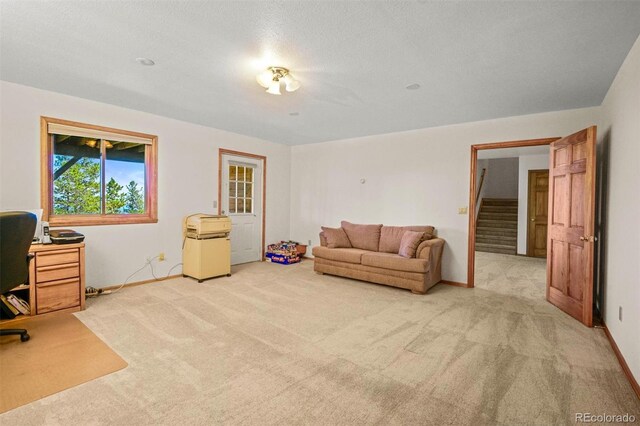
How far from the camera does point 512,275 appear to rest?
527cm

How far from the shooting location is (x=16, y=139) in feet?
11.1

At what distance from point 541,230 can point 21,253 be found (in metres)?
8.86

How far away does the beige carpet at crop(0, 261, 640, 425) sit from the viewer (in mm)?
1744

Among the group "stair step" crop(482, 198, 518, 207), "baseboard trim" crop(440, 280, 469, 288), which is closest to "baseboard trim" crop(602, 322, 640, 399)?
"baseboard trim" crop(440, 280, 469, 288)

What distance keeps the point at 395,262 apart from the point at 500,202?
719 cm

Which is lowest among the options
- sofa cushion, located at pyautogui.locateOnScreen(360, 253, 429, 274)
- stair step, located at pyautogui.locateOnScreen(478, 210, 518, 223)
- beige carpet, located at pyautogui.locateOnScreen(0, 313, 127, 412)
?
beige carpet, located at pyautogui.locateOnScreen(0, 313, 127, 412)

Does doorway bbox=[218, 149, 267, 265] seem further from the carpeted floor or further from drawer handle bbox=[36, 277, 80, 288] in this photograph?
the carpeted floor

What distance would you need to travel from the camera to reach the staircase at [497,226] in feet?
25.6

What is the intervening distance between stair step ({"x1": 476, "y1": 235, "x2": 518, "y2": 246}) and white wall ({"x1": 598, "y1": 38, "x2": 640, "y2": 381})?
5.08 metres

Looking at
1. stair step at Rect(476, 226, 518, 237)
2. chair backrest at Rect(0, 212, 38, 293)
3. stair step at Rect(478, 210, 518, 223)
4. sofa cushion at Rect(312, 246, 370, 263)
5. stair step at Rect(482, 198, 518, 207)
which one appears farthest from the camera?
stair step at Rect(482, 198, 518, 207)

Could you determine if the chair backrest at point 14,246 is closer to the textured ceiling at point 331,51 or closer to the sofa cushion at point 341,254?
the textured ceiling at point 331,51

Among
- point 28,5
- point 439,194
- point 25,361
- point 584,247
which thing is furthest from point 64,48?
point 584,247

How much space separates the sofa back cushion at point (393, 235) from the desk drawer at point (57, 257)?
13.1 feet

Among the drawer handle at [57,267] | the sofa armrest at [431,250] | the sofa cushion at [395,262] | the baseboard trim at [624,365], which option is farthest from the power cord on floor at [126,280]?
the baseboard trim at [624,365]
